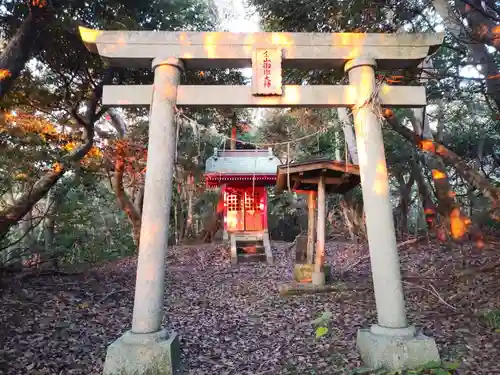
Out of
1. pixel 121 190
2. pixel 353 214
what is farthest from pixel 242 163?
pixel 353 214

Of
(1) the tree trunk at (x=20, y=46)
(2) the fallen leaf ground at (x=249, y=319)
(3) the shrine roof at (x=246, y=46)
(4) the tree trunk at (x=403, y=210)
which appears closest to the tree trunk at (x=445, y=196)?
(2) the fallen leaf ground at (x=249, y=319)

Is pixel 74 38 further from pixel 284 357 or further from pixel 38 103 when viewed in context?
pixel 284 357

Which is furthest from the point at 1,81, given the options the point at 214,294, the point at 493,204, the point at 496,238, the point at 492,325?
the point at 496,238

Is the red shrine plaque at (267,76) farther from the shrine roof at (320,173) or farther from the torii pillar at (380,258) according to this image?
the shrine roof at (320,173)

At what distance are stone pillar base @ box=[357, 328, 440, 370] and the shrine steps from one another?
8510 millimetres

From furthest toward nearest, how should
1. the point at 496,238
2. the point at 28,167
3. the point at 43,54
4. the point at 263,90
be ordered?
the point at 496,238 < the point at 43,54 < the point at 28,167 < the point at 263,90

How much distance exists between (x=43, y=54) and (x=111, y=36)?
14.1 ft

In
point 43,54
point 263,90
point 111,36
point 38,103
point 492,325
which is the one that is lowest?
point 492,325

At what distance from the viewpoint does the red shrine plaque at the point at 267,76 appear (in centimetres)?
459

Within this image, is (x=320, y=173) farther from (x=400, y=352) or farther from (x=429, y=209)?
(x=400, y=352)

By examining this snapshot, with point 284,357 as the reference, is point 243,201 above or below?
above

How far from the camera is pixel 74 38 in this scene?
735 centimetres

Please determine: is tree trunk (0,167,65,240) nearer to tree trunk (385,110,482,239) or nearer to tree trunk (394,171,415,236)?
tree trunk (385,110,482,239)

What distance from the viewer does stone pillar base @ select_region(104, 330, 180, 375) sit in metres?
3.84
